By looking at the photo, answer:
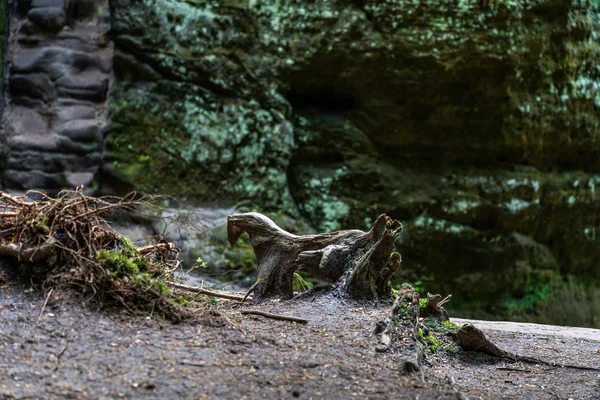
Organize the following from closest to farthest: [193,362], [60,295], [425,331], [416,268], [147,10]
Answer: [193,362] < [60,295] < [425,331] < [147,10] < [416,268]

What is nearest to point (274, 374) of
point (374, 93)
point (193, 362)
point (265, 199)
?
point (193, 362)

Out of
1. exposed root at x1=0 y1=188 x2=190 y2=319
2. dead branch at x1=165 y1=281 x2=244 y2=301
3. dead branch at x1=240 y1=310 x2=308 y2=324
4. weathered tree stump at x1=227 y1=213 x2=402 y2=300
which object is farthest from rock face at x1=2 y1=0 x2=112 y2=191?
dead branch at x1=240 y1=310 x2=308 y2=324

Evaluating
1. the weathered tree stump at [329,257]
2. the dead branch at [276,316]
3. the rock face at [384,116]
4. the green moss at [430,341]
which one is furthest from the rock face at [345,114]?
the dead branch at [276,316]

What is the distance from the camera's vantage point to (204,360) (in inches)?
108

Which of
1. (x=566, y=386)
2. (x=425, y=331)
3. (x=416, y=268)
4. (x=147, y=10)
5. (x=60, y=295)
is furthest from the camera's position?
(x=416, y=268)

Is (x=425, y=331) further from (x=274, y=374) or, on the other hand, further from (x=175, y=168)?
(x=175, y=168)

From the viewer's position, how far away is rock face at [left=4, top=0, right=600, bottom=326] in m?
7.27

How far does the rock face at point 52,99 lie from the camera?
724cm

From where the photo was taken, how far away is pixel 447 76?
24.4ft

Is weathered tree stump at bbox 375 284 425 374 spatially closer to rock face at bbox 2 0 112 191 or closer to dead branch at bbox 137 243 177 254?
dead branch at bbox 137 243 177 254

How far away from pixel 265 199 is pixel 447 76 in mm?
2313

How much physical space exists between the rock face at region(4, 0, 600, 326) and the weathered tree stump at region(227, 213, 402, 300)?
10.1 feet

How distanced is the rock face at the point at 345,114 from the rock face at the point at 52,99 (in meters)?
0.02

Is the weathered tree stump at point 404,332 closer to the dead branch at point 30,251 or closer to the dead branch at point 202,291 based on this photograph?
the dead branch at point 202,291
